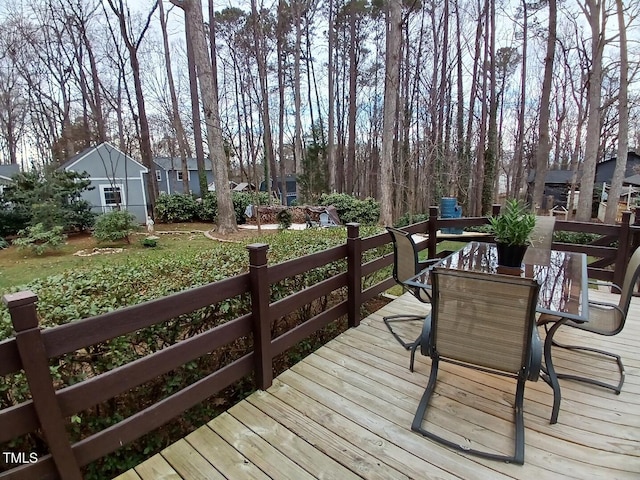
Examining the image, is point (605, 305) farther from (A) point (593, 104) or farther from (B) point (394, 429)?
(A) point (593, 104)

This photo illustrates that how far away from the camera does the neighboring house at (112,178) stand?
43.8 feet

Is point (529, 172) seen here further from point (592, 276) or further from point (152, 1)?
point (152, 1)

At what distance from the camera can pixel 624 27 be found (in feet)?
31.1

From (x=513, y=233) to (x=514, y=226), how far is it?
0.05 metres

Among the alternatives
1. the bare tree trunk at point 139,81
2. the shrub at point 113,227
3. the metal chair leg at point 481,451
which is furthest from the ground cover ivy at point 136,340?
the bare tree trunk at point 139,81

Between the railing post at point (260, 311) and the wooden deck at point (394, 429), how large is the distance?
0.12 meters

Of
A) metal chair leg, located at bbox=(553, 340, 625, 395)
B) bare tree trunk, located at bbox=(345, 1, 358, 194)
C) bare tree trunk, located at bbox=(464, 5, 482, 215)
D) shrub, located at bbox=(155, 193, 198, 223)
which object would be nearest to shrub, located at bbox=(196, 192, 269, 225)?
shrub, located at bbox=(155, 193, 198, 223)

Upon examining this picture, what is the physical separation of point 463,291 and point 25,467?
6.26ft

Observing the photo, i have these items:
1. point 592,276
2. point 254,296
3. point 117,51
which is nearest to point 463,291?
point 254,296

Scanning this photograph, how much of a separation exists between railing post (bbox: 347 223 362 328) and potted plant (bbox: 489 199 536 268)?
1.03 m

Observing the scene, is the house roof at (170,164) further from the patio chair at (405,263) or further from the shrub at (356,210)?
the patio chair at (405,263)

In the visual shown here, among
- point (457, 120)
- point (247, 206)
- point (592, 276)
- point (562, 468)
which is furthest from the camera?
point (457, 120)

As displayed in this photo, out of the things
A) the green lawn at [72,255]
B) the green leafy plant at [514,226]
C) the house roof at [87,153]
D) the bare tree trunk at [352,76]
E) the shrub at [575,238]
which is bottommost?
the green lawn at [72,255]

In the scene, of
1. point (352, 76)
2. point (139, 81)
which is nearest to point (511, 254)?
point (139, 81)
